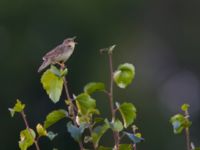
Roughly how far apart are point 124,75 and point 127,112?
0.33 ft

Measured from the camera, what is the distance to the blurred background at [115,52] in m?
20.3

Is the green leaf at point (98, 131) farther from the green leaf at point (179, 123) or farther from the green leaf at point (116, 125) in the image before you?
the green leaf at point (179, 123)

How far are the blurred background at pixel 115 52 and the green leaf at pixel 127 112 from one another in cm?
1613

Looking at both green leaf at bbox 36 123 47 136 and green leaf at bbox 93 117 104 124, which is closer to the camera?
green leaf at bbox 93 117 104 124

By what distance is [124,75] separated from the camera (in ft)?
9.02

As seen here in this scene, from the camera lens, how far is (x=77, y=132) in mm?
2668

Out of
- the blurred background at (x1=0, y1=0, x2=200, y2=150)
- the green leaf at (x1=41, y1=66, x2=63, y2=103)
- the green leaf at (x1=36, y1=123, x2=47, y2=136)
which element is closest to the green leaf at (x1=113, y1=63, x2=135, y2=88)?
the green leaf at (x1=41, y1=66, x2=63, y2=103)

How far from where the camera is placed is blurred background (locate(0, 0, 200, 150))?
800 inches

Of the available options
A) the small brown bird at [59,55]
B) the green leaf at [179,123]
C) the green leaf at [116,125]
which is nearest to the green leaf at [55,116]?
the green leaf at [116,125]

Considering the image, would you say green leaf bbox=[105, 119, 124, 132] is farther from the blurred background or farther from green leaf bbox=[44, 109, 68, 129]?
the blurred background

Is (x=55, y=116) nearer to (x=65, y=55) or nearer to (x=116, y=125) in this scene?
(x=116, y=125)

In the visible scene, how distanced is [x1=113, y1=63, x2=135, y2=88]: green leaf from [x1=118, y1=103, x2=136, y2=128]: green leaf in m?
0.05

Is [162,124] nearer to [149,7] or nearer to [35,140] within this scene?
[149,7]

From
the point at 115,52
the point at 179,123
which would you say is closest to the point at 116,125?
the point at 179,123
